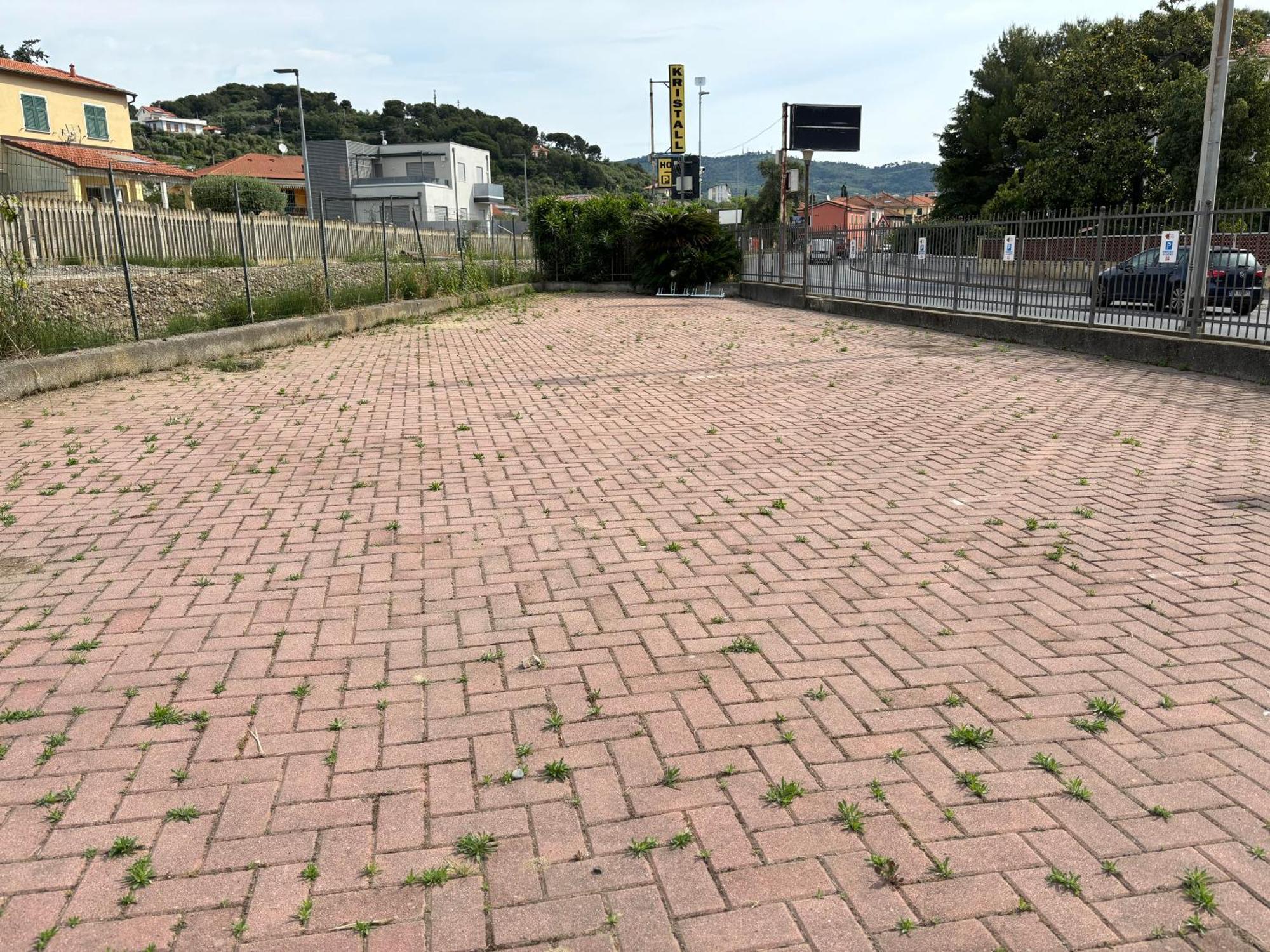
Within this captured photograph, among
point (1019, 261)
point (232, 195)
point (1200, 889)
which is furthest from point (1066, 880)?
point (232, 195)

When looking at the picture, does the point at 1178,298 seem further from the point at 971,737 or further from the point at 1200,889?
the point at 1200,889

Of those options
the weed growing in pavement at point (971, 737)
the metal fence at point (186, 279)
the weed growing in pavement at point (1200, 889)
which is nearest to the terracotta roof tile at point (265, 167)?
the metal fence at point (186, 279)

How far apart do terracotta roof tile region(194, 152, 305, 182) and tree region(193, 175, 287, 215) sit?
1378 inches

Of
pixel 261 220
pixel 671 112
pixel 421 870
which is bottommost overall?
pixel 421 870

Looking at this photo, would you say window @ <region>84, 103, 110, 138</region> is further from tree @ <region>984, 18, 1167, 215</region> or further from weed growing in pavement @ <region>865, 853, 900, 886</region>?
weed growing in pavement @ <region>865, 853, 900, 886</region>

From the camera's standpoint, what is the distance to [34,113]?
50844 mm

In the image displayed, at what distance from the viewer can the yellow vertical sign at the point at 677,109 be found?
151 ft

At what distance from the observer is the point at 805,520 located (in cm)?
575

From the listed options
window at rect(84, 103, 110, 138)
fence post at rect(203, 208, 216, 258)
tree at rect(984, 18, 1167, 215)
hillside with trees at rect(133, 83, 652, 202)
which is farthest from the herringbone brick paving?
hillside with trees at rect(133, 83, 652, 202)

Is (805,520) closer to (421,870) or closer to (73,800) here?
(421,870)

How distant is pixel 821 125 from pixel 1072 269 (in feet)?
61.5

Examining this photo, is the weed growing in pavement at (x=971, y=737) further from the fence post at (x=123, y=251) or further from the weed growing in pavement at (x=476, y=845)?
the fence post at (x=123, y=251)

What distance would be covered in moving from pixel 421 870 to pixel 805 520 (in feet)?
11.9

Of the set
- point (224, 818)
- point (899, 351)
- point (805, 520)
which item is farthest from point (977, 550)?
point (899, 351)
